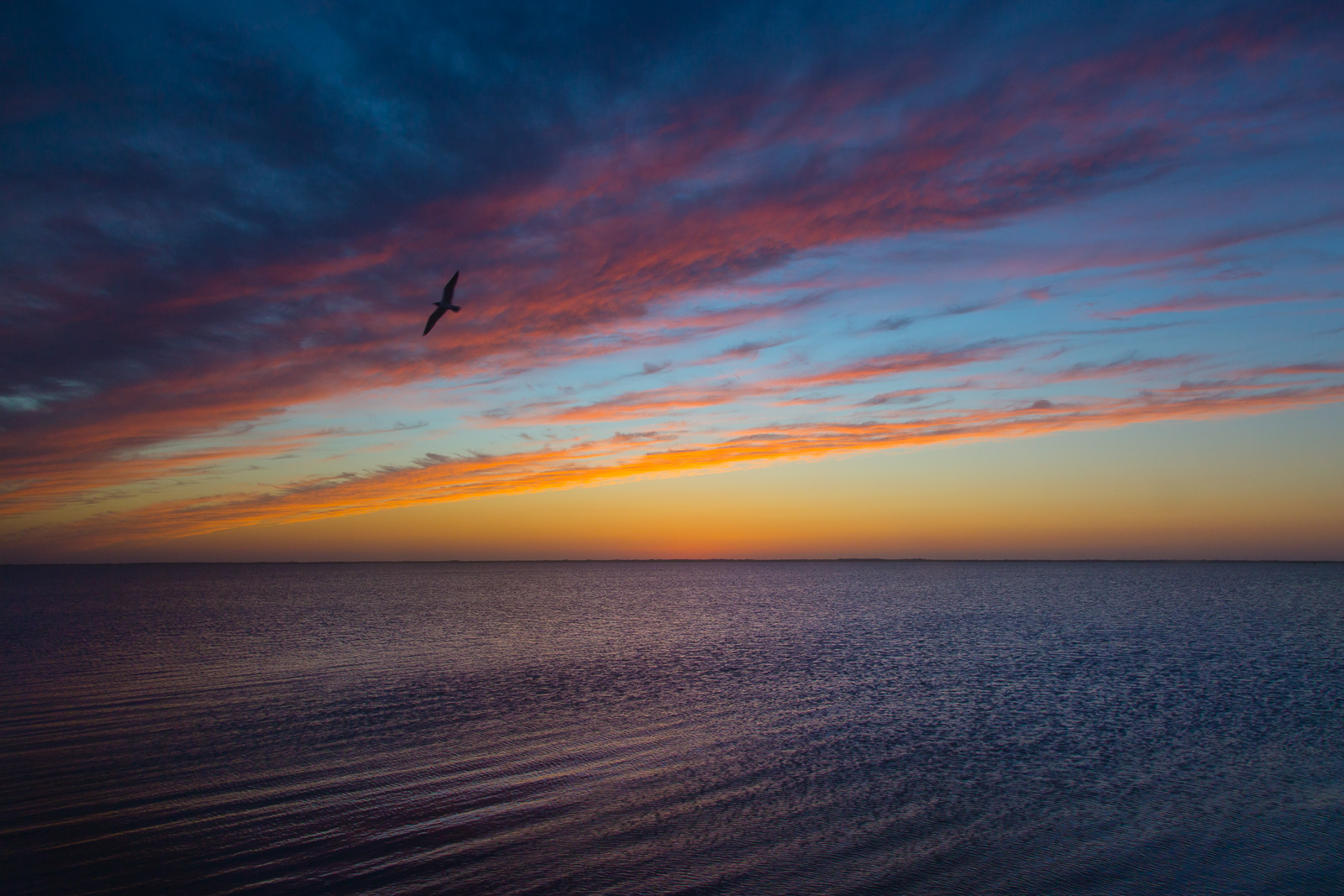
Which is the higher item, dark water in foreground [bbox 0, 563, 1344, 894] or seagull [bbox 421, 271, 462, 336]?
seagull [bbox 421, 271, 462, 336]

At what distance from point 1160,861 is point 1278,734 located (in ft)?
45.7

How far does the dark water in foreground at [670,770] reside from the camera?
42.2ft

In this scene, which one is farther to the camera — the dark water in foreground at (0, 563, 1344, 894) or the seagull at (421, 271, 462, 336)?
the seagull at (421, 271, 462, 336)

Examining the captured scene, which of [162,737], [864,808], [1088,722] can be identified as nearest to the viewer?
[864,808]

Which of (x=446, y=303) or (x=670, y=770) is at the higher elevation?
(x=446, y=303)

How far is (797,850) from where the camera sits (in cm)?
1364

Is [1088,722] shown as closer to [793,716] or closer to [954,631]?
[793,716]

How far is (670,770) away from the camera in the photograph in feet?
61.2

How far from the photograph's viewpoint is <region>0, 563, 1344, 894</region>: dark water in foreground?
12875 mm

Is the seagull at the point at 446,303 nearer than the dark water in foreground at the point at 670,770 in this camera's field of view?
No

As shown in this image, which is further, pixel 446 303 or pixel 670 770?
pixel 446 303

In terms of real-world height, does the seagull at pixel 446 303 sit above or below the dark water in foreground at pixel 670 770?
above

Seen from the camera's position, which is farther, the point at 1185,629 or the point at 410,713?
the point at 1185,629

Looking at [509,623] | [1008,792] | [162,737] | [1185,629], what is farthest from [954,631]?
[162,737]
